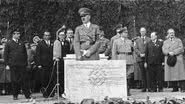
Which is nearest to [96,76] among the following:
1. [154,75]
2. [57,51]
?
[57,51]

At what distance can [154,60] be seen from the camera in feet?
59.9

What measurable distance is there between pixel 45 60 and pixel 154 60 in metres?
4.11

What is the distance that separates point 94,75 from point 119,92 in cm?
80

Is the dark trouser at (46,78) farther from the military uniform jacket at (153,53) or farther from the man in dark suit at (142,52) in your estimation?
the military uniform jacket at (153,53)

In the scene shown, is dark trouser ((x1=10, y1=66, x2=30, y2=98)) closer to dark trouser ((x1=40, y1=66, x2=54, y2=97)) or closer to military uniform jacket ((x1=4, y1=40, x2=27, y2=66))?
military uniform jacket ((x1=4, y1=40, x2=27, y2=66))

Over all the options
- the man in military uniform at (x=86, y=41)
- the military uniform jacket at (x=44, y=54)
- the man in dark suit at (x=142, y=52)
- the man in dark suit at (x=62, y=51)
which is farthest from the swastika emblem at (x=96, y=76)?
the man in dark suit at (x=142, y=52)

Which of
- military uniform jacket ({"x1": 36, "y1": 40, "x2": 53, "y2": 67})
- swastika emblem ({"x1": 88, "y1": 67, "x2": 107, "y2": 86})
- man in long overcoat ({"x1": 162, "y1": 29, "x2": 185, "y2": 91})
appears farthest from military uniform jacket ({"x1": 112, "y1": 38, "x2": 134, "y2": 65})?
swastika emblem ({"x1": 88, "y1": 67, "x2": 107, "y2": 86})

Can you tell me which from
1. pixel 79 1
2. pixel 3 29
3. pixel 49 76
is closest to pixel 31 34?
pixel 3 29

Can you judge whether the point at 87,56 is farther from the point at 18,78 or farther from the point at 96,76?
the point at 18,78

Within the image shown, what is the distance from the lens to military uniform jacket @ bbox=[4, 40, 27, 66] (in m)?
15.8

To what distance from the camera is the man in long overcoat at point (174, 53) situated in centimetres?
1759

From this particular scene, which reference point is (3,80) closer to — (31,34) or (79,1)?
(31,34)

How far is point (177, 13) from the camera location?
2445cm

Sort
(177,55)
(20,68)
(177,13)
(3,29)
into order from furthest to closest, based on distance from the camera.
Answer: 1. (177,13)
2. (3,29)
3. (177,55)
4. (20,68)
